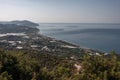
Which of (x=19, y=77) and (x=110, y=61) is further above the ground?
(x=110, y=61)

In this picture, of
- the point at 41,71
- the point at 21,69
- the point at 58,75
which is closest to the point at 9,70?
the point at 21,69

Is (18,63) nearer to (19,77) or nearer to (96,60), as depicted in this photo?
(19,77)

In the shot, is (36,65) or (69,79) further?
(36,65)

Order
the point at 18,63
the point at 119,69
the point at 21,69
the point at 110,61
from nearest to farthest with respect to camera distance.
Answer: the point at 119,69, the point at 110,61, the point at 21,69, the point at 18,63

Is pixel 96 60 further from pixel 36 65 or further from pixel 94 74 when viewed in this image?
pixel 36 65

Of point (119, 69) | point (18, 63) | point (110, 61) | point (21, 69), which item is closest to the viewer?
point (119, 69)

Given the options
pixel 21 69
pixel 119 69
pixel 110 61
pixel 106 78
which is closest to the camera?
pixel 106 78

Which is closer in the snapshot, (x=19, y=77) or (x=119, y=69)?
(x=119, y=69)

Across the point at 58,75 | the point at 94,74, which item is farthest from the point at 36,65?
the point at 94,74

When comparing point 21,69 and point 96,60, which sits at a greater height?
point 96,60
